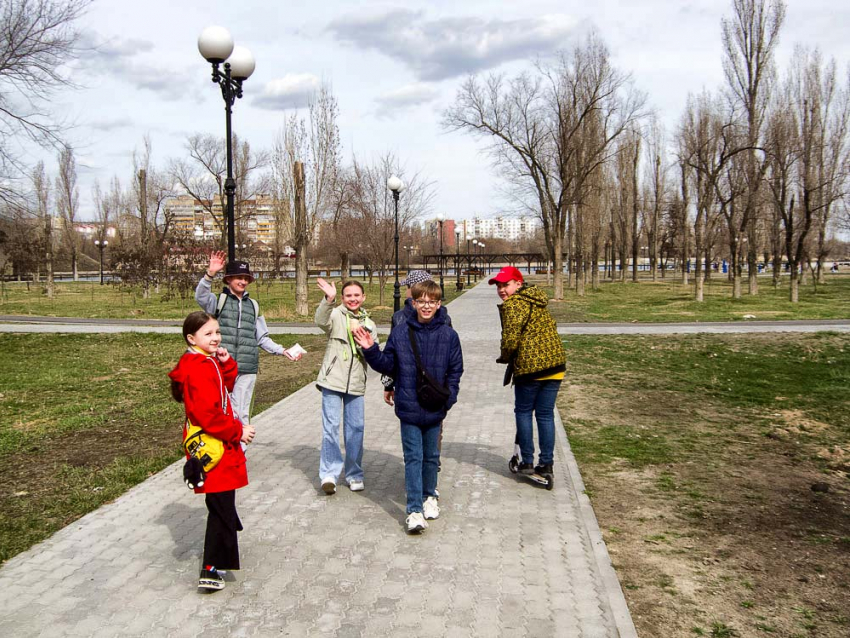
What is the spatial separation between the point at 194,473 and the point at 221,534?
42cm

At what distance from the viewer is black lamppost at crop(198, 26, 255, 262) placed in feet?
22.1

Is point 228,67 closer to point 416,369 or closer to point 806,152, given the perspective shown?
point 416,369

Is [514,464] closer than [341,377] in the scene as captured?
No

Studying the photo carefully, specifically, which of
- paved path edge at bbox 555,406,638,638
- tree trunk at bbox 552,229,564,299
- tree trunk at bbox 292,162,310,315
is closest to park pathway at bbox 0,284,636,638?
paved path edge at bbox 555,406,638,638

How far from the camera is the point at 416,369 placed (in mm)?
4293

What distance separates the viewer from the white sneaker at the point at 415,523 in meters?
4.29

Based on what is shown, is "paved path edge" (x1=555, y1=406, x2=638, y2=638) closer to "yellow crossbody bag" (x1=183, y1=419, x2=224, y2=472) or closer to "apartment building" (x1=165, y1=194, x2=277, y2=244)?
"yellow crossbody bag" (x1=183, y1=419, x2=224, y2=472)

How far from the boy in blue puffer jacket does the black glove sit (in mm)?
1290

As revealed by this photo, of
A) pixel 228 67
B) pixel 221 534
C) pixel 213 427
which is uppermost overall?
pixel 228 67

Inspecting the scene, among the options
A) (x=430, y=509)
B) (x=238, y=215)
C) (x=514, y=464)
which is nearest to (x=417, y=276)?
(x=430, y=509)

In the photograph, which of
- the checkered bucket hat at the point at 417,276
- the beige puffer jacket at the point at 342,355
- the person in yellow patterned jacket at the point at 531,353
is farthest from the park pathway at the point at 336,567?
the checkered bucket hat at the point at 417,276

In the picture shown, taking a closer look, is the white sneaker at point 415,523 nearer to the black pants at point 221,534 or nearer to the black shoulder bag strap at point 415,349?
the black shoulder bag strap at point 415,349

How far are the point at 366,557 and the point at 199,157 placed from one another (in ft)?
101

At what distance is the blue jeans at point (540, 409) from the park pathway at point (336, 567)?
0.40 metres
